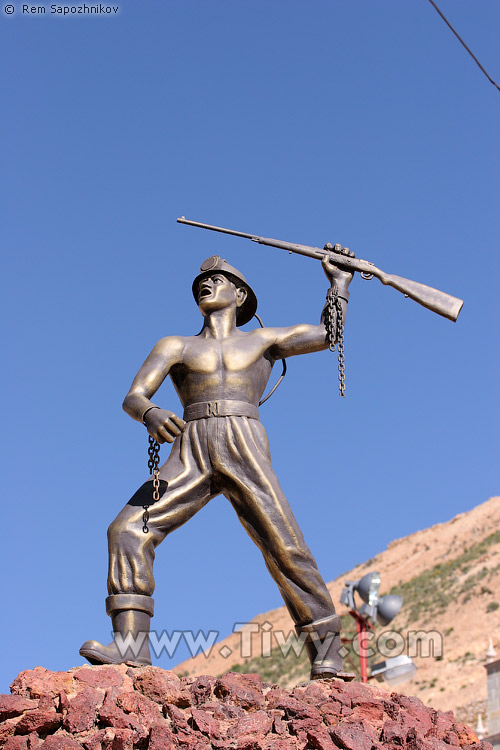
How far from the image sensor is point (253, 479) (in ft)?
20.4

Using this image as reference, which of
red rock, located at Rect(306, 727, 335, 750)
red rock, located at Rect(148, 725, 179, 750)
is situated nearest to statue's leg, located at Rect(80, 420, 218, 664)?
red rock, located at Rect(148, 725, 179, 750)

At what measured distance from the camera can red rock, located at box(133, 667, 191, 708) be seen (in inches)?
212

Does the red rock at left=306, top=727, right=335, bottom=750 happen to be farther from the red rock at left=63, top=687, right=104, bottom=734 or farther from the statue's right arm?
the statue's right arm

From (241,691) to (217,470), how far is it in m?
1.38

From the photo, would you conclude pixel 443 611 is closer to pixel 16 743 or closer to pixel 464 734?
pixel 464 734

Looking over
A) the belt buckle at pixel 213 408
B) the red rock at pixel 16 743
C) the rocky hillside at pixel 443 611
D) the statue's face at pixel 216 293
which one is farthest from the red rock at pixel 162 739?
the rocky hillside at pixel 443 611

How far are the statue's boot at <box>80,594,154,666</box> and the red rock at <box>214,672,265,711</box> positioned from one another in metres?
0.50

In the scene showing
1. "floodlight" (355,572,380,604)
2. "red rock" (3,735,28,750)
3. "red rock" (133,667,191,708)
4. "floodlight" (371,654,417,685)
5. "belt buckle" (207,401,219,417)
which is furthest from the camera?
"floodlight" (371,654,417,685)

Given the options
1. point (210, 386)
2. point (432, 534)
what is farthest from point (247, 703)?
point (432, 534)

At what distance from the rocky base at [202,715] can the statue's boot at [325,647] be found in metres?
0.14

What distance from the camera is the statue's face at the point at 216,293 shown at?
686 cm

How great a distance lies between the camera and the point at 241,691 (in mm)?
5570

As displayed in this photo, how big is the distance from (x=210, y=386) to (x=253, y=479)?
707 millimetres

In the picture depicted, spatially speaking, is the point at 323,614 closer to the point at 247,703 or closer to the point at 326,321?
the point at 247,703
